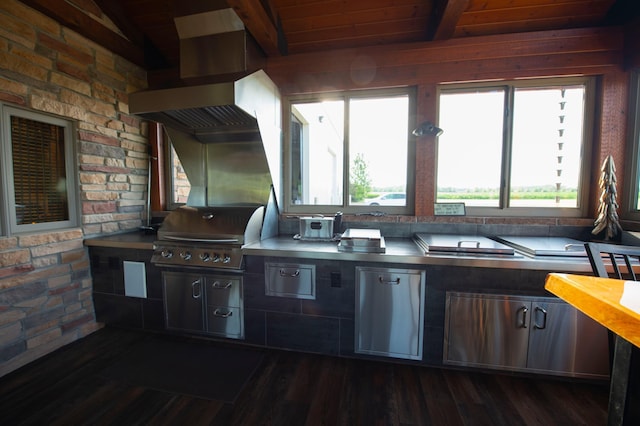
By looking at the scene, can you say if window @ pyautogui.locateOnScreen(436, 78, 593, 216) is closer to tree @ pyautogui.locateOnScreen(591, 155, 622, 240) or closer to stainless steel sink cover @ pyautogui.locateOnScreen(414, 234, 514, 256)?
tree @ pyautogui.locateOnScreen(591, 155, 622, 240)

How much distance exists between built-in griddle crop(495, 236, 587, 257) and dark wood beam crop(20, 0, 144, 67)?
3.69 meters

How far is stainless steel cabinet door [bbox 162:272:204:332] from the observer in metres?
1.95

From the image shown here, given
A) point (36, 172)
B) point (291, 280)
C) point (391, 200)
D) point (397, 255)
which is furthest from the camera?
point (391, 200)

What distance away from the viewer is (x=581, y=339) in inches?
59.8

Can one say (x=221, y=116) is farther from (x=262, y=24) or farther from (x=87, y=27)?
(x=87, y=27)

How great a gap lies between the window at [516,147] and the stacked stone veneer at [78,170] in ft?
10.0

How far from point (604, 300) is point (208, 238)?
1.99 m

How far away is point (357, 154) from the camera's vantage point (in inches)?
94.8

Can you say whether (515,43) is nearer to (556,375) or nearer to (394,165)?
(394,165)

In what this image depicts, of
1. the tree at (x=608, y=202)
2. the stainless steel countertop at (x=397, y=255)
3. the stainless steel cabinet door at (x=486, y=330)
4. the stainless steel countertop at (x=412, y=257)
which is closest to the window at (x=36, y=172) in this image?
the stainless steel countertop at (x=397, y=255)

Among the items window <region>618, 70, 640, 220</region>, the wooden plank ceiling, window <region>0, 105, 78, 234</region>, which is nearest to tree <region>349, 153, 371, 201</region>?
the wooden plank ceiling

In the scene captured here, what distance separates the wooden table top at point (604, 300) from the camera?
1.89ft

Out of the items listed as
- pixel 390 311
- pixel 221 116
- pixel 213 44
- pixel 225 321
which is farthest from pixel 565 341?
pixel 213 44

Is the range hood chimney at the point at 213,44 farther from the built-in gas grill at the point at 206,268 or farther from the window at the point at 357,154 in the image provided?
the built-in gas grill at the point at 206,268
